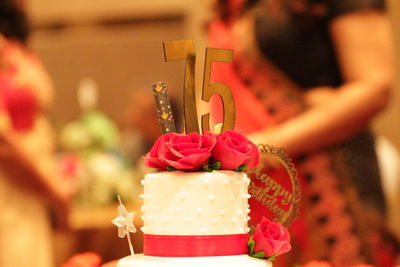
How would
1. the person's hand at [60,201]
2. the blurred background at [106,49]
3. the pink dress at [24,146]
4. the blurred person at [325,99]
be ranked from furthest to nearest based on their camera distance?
the blurred background at [106,49] → the person's hand at [60,201] → the pink dress at [24,146] → the blurred person at [325,99]

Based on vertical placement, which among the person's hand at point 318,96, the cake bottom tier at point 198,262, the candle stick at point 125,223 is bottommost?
the cake bottom tier at point 198,262

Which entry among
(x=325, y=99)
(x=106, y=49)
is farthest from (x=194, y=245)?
(x=106, y=49)

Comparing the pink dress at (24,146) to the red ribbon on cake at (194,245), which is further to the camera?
the pink dress at (24,146)

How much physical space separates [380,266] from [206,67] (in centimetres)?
66

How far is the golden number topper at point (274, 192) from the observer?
0.90 metres

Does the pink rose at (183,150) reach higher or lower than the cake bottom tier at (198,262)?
higher

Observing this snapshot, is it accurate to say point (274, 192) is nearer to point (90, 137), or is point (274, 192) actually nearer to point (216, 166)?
point (216, 166)

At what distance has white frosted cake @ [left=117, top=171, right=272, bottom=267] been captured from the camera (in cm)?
82

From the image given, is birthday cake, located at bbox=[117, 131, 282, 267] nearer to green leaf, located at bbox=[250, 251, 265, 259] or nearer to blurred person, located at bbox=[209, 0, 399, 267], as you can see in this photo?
green leaf, located at bbox=[250, 251, 265, 259]

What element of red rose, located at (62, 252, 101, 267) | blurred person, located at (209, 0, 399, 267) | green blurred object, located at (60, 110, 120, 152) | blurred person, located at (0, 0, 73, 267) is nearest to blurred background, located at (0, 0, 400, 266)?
green blurred object, located at (60, 110, 120, 152)

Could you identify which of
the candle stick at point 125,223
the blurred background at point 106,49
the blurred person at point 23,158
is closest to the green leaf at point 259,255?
the candle stick at point 125,223

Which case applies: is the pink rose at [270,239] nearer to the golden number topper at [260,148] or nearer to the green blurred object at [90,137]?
the golden number topper at [260,148]

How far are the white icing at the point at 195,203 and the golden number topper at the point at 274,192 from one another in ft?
0.18

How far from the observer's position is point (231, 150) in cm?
83
